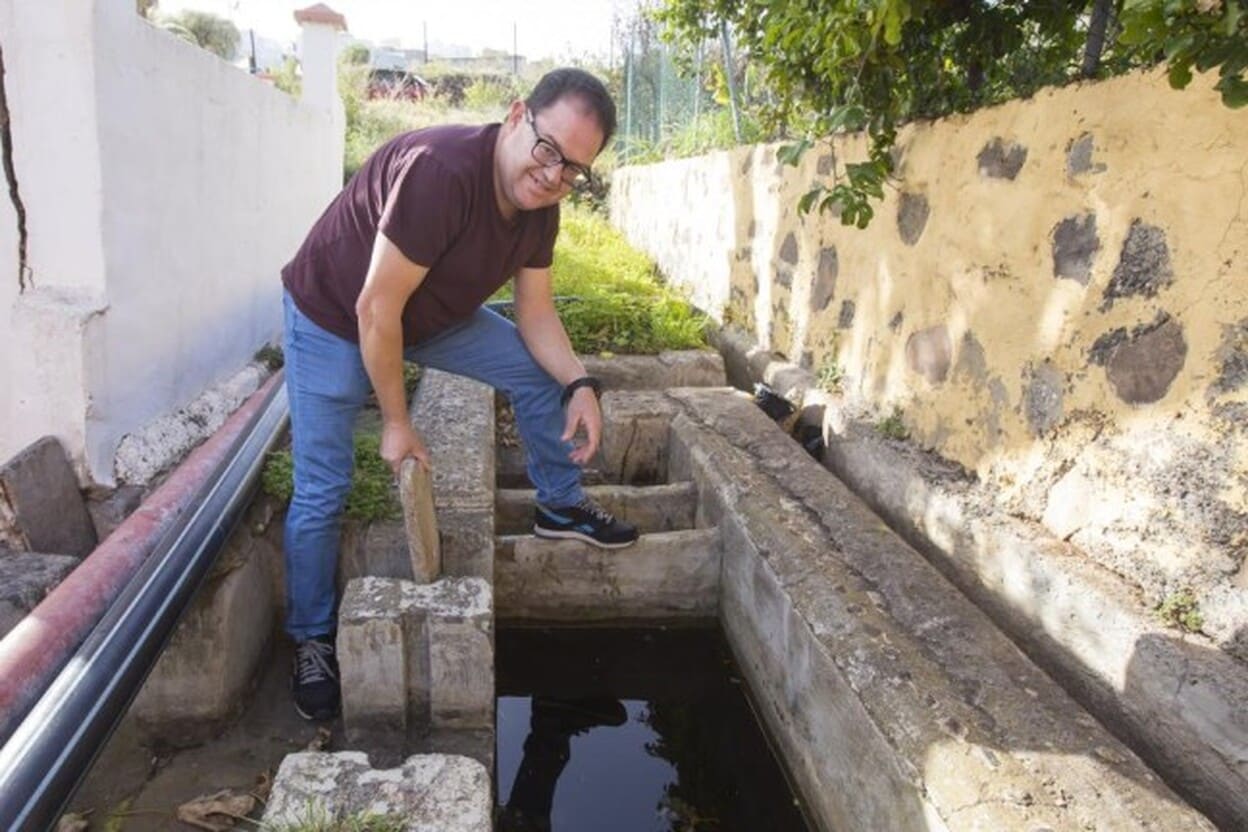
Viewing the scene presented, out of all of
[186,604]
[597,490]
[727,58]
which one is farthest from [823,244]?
[186,604]

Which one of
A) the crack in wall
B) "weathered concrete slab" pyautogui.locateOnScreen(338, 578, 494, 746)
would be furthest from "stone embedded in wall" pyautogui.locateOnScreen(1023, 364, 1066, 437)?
the crack in wall

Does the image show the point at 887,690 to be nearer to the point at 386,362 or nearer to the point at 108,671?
the point at 386,362

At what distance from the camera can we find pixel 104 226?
9.01 ft

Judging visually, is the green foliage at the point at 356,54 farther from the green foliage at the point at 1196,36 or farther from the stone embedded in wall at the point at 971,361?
the green foliage at the point at 1196,36

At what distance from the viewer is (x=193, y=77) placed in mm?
3615

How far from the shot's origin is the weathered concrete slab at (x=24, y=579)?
2268 mm

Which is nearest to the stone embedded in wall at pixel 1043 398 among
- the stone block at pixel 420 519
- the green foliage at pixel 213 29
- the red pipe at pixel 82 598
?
the stone block at pixel 420 519

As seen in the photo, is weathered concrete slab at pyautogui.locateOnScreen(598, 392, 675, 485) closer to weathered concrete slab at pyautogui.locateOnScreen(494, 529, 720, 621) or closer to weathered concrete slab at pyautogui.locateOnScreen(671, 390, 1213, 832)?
weathered concrete slab at pyautogui.locateOnScreen(671, 390, 1213, 832)

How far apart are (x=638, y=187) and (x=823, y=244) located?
5679mm

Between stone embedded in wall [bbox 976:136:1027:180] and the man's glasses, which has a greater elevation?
stone embedded in wall [bbox 976:136:1027:180]

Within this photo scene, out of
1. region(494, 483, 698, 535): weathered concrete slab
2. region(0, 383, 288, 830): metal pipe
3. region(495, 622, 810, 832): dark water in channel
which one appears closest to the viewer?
region(0, 383, 288, 830): metal pipe

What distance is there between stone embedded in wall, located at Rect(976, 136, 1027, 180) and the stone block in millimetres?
1996

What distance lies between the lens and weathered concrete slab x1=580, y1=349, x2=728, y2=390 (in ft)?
15.7

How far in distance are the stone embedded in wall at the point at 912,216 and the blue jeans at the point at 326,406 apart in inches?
60.7
